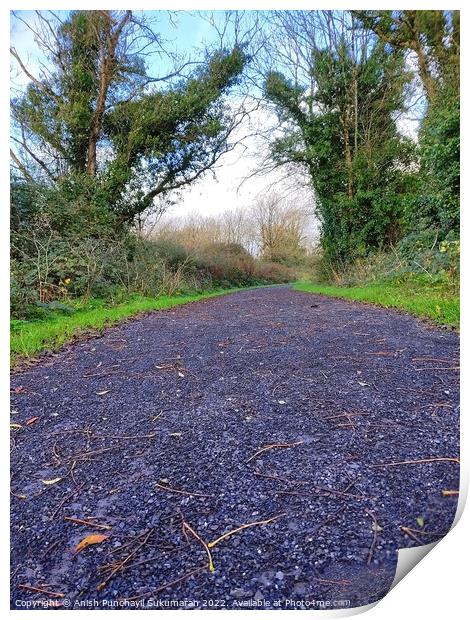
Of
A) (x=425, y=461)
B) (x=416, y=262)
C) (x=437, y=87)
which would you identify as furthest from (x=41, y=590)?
(x=437, y=87)

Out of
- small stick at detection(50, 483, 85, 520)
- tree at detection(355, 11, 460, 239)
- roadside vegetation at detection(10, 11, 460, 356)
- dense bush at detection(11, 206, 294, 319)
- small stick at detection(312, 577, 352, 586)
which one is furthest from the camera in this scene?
dense bush at detection(11, 206, 294, 319)

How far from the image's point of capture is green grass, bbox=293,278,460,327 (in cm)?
124

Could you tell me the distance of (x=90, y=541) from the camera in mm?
653

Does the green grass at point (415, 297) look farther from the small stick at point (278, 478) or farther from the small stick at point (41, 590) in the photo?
the small stick at point (41, 590)

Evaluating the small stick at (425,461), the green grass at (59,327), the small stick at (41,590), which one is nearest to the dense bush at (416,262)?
→ the small stick at (425,461)

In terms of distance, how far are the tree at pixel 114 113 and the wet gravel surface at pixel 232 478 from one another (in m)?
0.95

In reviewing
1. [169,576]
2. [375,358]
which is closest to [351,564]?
[169,576]

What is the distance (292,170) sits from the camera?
1786mm

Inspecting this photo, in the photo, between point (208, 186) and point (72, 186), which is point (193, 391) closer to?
point (208, 186)

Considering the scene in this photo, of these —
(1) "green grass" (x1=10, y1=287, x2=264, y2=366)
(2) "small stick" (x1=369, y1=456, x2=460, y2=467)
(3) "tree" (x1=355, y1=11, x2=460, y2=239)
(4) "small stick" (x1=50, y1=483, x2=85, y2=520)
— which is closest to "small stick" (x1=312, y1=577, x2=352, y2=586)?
(2) "small stick" (x1=369, y1=456, x2=460, y2=467)

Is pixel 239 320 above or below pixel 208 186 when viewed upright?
below

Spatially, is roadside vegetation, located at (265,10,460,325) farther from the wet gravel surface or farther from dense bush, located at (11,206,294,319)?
dense bush, located at (11,206,294,319)

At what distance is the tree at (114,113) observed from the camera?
1.21 metres

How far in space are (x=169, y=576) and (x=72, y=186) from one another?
169 cm
